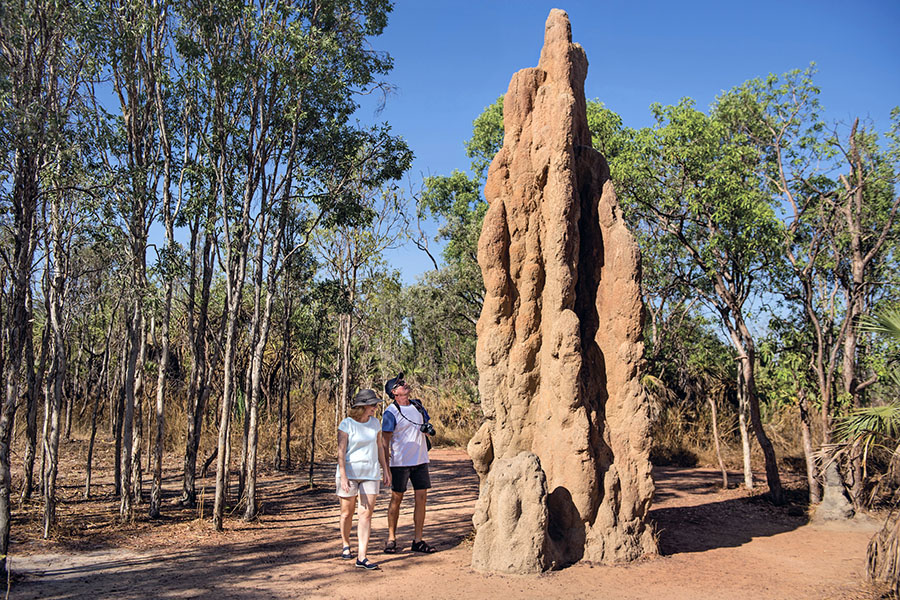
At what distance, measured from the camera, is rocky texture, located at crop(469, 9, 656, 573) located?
6.87 meters

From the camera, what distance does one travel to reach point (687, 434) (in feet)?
55.1

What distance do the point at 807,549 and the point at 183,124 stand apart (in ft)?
35.8

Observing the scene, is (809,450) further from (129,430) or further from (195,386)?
(129,430)

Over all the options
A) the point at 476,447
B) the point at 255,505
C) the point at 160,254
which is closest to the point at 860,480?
the point at 476,447

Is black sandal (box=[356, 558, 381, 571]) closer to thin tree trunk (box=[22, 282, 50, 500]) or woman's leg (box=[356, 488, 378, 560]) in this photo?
woman's leg (box=[356, 488, 378, 560])

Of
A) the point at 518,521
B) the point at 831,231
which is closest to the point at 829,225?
the point at 831,231

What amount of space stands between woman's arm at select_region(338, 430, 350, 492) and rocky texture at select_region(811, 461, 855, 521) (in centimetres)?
683

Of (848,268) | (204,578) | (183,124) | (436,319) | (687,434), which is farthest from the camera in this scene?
(436,319)

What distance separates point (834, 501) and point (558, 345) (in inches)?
212

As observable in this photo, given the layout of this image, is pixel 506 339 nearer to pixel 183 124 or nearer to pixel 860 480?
pixel 860 480

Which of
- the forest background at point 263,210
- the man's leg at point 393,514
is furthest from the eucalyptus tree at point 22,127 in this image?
the man's leg at point 393,514

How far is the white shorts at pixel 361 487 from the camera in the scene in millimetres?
6793

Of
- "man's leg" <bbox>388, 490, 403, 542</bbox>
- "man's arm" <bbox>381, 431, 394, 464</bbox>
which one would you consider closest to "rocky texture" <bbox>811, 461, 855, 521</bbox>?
"man's leg" <bbox>388, 490, 403, 542</bbox>

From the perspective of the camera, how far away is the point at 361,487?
6824mm
